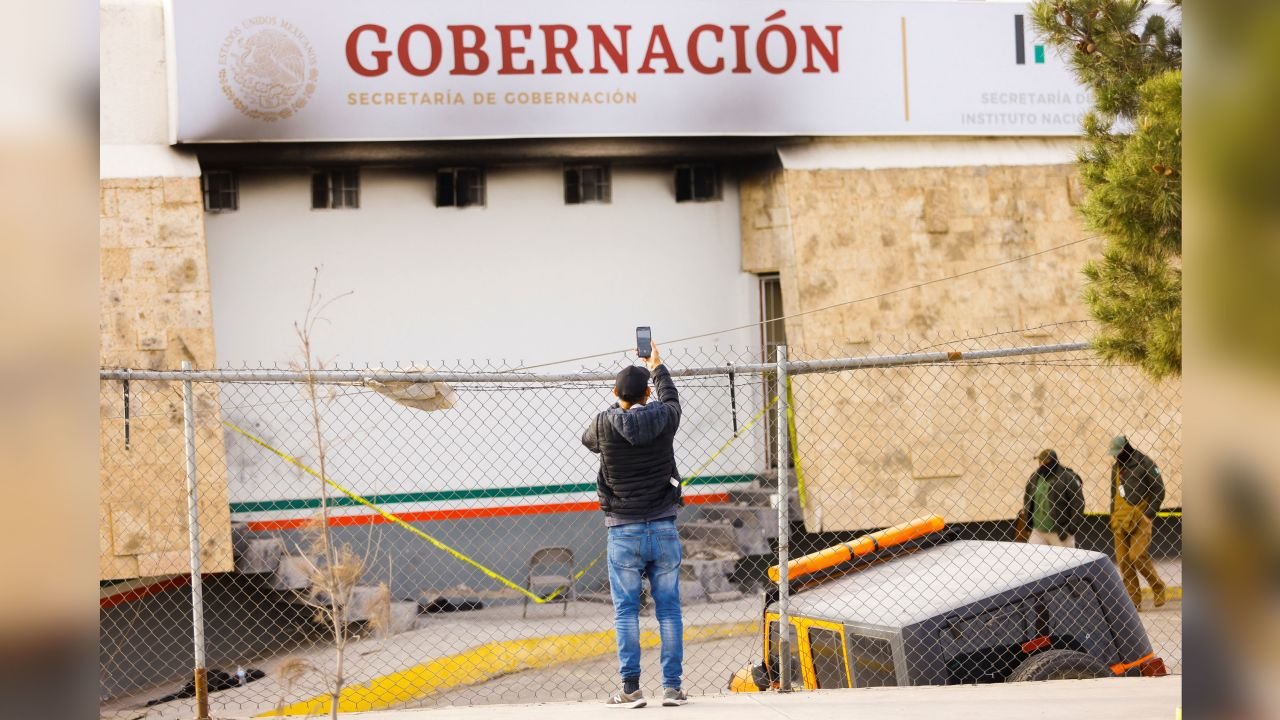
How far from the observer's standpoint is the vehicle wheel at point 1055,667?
→ 20.3 feet

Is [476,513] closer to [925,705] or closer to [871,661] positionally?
[871,661]

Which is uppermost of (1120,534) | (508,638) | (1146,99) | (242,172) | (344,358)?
(242,172)

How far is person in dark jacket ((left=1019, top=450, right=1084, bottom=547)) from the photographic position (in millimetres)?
11695

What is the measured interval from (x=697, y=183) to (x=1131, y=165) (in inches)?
373

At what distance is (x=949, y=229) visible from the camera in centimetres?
1451

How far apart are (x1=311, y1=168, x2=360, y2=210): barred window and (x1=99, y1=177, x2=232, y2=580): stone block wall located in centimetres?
148

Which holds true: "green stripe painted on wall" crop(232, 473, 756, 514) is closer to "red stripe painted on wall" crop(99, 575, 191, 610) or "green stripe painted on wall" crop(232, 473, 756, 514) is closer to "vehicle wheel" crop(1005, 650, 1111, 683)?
"red stripe painted on wall" crop(99, 575, 191, 610)

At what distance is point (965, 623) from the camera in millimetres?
5918

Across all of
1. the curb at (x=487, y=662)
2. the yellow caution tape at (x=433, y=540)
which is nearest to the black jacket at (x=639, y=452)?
the curb at (x=487, y=662)

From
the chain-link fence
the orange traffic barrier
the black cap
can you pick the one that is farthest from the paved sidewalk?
the chain-link fence
